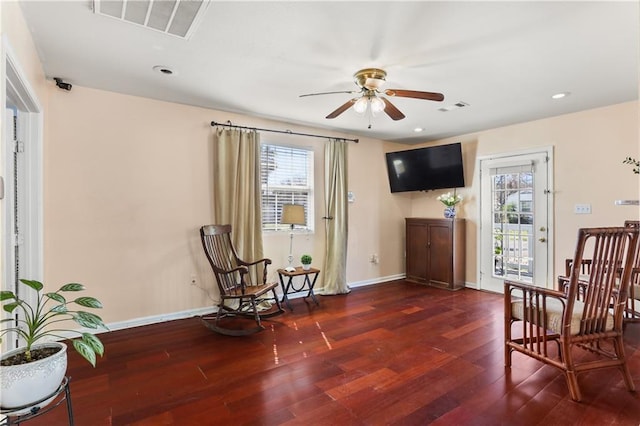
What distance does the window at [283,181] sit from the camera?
4.26 metres

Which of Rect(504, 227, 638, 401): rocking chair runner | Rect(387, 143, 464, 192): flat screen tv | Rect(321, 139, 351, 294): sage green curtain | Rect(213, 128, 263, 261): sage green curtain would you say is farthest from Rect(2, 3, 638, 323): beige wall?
Rect(504, 227, 638, 401): rocking chair runner

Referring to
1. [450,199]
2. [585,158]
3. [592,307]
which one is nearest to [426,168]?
[450,199]

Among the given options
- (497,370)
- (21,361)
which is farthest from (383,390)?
(21,361)

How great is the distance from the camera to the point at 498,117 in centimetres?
411

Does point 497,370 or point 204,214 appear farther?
point 204,214

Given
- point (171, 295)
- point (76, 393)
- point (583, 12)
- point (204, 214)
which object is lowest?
point (76, 393)

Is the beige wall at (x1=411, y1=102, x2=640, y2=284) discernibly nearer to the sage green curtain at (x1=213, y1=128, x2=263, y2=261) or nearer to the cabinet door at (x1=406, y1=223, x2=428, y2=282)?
the cabinet door at (x1=406, y1=223, x2=428, y2=282)

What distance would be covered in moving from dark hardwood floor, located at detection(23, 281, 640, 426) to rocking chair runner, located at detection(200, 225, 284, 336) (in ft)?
0.66

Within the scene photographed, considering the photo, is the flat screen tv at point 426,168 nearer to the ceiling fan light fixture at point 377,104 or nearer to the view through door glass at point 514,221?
the view through door glass at point 514,221

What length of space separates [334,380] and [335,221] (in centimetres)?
259

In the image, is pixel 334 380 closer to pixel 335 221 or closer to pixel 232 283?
pixel 232 283

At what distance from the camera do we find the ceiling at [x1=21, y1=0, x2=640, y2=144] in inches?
76.6

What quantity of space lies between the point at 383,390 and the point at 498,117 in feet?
11.9

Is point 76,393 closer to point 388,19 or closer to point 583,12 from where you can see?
point 388,19
